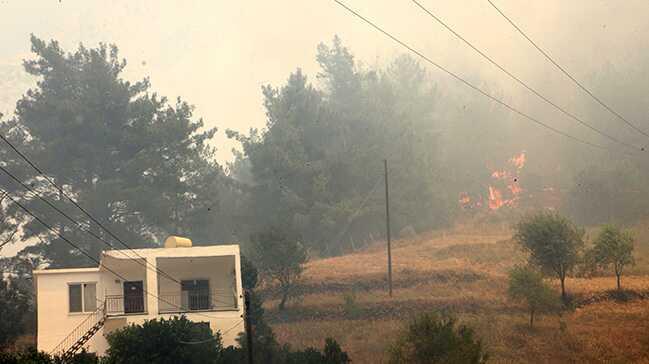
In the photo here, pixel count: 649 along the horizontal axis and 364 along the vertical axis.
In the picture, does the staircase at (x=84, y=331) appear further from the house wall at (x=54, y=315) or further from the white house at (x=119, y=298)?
the house wall at (x=54, y=315)

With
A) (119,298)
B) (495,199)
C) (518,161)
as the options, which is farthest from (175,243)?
(518,161)

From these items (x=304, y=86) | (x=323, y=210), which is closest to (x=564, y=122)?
(x=304, y=86)

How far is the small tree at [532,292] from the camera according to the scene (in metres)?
49.6

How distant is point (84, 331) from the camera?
44500 millimetres

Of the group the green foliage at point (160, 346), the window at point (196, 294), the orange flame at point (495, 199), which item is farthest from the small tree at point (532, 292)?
the orange flame at point (495, 199)

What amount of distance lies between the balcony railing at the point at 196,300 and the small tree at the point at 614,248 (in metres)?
27.4

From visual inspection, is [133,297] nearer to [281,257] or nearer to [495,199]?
[281,257]

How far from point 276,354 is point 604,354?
1826 cm

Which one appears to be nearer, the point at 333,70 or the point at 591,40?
the point at 333,70

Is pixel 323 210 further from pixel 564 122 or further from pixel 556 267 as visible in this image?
pixel 564 122

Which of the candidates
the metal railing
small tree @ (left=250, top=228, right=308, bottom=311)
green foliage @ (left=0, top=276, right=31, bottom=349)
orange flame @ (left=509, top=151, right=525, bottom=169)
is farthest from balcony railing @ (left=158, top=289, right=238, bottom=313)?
orange flame @ (left=509, top=151, right=525, bottom=169)

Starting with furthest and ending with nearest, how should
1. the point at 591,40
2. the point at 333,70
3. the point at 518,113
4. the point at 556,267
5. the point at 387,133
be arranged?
the point at 591,40
the point at 518,113
the point at 333,70
the point at 387,133
the point at 556,267

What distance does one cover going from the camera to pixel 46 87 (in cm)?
8256

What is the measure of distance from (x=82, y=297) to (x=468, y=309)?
84.4 ft
